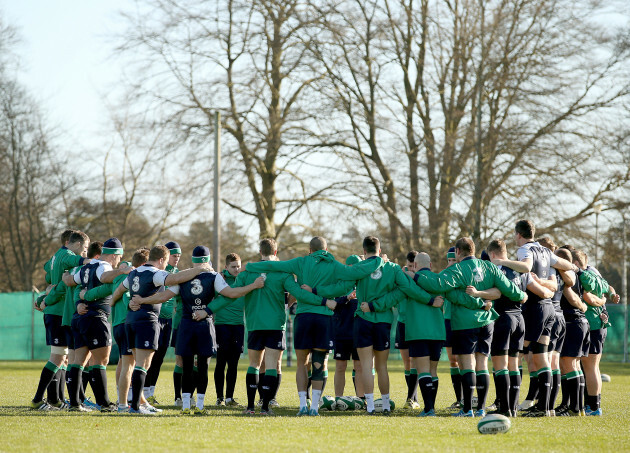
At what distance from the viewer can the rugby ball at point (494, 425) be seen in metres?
8.71

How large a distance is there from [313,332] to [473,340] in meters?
2.06

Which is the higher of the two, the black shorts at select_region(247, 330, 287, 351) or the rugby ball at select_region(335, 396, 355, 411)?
the black shorts at select_region(247, 330, 287, 351)

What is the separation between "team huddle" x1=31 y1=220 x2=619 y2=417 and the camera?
10.7m

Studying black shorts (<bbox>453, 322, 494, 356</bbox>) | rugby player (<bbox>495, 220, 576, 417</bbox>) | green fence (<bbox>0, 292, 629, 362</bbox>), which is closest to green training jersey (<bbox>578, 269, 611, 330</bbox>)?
rugby player (<bbox>495, 220, 576, 417</bbox>)

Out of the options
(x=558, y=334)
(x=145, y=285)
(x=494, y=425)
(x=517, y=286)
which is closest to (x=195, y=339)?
(x=145, y=285)

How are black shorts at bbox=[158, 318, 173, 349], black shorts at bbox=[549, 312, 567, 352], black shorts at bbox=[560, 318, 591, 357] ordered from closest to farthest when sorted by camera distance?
black shorts at bbox=[549, 312, 567, 352], black shorts at bbox=[560, 318, 591, 357], black shorts at bbox=[158, 318, 173, 349]

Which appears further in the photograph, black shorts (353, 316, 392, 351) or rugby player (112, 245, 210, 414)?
black shorts (353, 316, 392, 351)

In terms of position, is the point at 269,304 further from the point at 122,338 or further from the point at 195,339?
the point at 122,338

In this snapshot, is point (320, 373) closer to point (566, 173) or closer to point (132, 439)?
point (132, 439)

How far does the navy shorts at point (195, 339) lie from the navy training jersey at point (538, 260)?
4.20 metres

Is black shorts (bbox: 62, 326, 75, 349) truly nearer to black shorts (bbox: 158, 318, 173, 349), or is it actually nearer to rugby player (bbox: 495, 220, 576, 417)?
black shorts (bbox: 158, 318, 173, 349)

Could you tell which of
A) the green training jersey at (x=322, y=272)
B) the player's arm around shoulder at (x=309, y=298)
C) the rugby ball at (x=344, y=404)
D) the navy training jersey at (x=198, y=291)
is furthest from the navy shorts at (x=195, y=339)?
the rugby ball at (x=344, y=404)

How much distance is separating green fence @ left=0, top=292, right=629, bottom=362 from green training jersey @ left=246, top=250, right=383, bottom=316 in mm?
17688

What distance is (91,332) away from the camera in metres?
11.1
